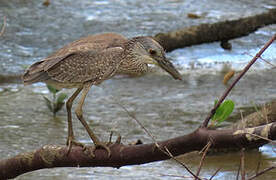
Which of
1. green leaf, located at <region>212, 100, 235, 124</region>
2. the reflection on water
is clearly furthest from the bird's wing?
the reflection on water

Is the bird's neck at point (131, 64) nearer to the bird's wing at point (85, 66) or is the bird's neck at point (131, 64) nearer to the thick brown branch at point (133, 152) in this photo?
the bird's wing at point (85, 66)

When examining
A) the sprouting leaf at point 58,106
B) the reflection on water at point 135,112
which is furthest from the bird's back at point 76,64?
the sprouting leaf at point 58,106

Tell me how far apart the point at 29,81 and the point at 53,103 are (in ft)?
8.51

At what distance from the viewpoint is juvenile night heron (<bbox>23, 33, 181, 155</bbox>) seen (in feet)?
13.7

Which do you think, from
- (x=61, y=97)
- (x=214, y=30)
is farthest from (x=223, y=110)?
(x=214, y=30)

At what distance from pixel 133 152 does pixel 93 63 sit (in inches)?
40.3

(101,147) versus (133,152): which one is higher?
(133,152)

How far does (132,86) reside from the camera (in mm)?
7992

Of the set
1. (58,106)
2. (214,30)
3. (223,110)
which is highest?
(223,110)

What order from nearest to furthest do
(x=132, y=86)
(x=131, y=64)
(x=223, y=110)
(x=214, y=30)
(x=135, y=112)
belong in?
(x=223, y=110) < (x=131, y=64) < (x=135, y=112) < (x=132, y=86) < (x=214, y=30)

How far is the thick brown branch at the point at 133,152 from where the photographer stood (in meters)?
2.93

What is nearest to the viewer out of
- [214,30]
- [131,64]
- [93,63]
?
→ [93,63]

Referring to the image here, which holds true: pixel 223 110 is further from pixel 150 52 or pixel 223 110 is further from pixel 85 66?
pixel 85 66

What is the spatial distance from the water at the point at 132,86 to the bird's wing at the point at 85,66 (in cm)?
79
